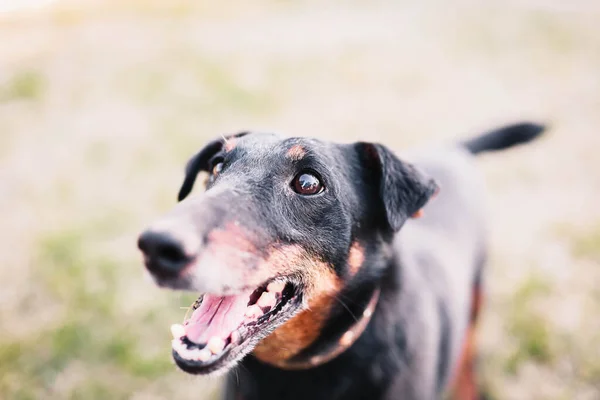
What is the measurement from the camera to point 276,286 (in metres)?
2.23

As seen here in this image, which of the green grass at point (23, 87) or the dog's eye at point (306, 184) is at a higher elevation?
the dog's eye at point (306, 184)

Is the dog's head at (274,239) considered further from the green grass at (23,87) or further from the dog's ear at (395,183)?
the green grass at (23,87)

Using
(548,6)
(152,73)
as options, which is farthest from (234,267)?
(548,6)

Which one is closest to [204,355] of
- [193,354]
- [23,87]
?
[193,354]

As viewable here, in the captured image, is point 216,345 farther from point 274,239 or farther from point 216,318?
point 274,239

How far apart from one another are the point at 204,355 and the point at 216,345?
0.06 m

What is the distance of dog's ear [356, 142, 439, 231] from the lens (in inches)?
93.7

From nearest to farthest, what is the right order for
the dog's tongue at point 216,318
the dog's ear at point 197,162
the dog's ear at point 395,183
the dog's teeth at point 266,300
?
the dog's tongue at point 216,318 < the dog's teeth at point 266,300 < the dog's ear at point 395,183 < the dog's ear at point 197,162

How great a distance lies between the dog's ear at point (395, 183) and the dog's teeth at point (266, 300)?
0.69 meters

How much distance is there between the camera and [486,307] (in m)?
4.38

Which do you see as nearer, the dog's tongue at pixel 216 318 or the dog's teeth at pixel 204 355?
the dog's teeth at pixel 204 355

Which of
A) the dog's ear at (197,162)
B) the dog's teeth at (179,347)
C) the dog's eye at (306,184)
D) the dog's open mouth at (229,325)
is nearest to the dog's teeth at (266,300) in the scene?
the dog's open mouth at (229,325)

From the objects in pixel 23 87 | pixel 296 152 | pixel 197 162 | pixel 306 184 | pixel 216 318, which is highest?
pixel 296 152

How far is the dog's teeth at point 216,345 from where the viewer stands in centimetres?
198
